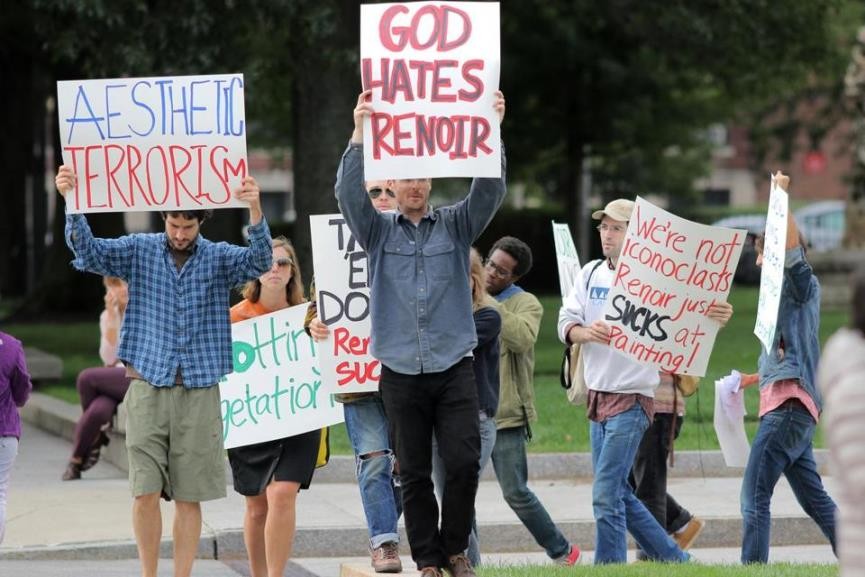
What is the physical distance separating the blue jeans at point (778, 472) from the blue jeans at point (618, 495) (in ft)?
1.33

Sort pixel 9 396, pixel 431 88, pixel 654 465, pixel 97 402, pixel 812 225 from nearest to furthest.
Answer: pixel 431 88
pixel 9 396
pixel 654 465
pixel 97 402
pixel 812 225

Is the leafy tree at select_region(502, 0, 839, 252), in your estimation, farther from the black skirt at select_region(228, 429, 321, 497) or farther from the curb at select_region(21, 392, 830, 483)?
the black skirt at select_region(228, 429, 321, 497)

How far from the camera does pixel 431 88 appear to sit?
22.6ft

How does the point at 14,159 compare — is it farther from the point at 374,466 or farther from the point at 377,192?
the point at 374,466

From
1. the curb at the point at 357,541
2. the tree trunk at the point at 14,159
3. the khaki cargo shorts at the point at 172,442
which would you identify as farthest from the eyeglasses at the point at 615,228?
the tree trunk at the point at 14,159

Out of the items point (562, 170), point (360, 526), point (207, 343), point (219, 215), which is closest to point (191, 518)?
point (207, 343)

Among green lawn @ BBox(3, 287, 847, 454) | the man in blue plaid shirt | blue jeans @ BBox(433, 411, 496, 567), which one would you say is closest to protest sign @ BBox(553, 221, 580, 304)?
green lawn @ BBox(3, 287, 847, 454)

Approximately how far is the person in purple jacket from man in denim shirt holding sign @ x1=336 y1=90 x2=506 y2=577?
1774mm

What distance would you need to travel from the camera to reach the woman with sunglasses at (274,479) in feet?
25.4

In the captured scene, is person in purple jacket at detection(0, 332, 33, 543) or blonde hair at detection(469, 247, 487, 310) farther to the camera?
blonde hair at detection(469, 247, 487, 310)

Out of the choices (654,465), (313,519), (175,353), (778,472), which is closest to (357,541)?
(313,519)

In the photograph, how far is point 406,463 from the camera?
267 inches

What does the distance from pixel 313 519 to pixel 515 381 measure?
6.72 ft

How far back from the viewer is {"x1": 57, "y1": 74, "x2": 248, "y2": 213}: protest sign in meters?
7.68
